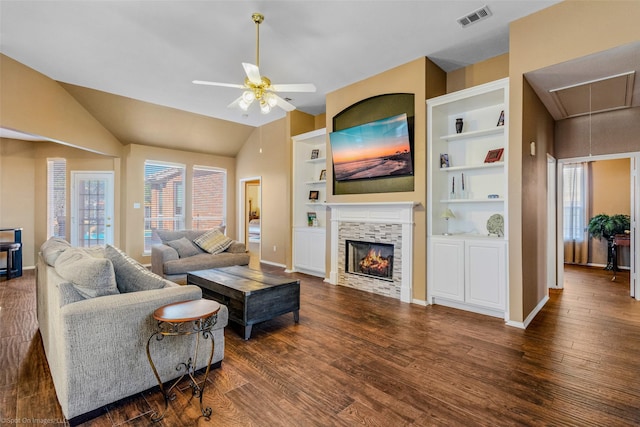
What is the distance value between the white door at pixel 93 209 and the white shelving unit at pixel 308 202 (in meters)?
4.26

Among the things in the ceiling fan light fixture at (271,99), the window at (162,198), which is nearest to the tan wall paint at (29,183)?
the window at (162,198)

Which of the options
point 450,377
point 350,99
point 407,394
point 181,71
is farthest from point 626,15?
point 181,71

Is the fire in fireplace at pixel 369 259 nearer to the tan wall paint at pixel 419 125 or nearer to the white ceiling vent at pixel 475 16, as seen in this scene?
the tan wall paint at pixel 419 125

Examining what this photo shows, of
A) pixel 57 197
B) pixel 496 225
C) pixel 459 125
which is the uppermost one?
pixel 459 125

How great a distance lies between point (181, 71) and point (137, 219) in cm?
389

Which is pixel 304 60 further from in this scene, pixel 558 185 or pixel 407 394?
pixel 558 185

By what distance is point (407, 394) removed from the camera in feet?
6.80

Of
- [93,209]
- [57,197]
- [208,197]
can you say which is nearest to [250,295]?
[208,197]

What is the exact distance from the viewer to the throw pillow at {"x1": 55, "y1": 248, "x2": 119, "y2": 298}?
76.4 inches

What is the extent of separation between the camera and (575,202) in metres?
6.93

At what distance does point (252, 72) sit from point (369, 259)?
127 inches

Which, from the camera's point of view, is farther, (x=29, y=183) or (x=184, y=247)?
(x=29, y=183)

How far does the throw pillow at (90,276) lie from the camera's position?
6.36ft

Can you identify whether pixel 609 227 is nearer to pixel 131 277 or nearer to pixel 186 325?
pixel 186 325
